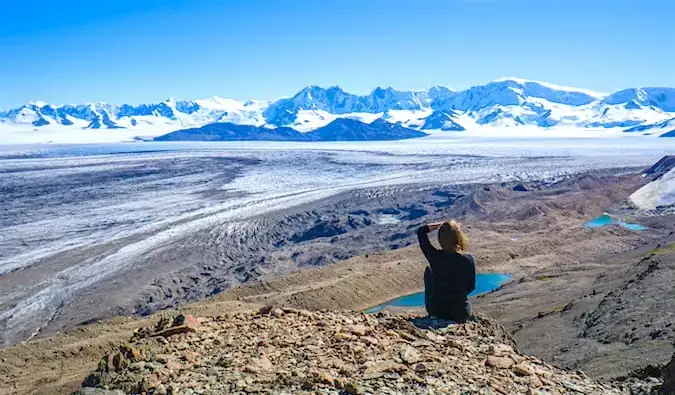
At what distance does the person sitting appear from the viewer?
8.59 m

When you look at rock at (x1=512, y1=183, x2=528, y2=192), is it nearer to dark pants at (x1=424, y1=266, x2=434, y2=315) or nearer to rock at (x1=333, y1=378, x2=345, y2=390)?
dark pants at (x1=424, y1=266, x2=434, y2=315)

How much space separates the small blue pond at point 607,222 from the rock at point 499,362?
42776 millimetres

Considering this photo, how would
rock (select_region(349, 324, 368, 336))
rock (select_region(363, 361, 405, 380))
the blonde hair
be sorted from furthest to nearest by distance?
the blonde hair, rock (select_region(349, 324, 368, 336)), rock (select_region(363, 361, 405, 380))

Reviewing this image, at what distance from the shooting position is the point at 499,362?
696cm

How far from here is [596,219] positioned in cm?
5000

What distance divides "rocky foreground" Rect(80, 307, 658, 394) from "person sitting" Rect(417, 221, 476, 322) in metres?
0.42

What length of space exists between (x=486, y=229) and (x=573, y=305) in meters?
23.9

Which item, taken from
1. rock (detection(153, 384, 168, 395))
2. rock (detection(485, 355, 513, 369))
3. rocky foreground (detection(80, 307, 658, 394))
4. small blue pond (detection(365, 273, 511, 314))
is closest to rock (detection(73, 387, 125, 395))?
rocky foreground (detection(80, 307, 658, 394))

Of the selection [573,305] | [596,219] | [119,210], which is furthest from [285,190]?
[573,305]

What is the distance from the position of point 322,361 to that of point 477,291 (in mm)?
26673

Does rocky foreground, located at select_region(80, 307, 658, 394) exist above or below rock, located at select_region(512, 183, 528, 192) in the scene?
above

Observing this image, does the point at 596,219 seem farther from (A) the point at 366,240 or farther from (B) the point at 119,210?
(B) the point at 119,210

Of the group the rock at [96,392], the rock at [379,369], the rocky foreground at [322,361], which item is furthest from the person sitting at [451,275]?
the rock at [96,392]

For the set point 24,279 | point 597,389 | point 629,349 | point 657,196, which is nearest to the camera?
point 597,389
